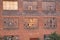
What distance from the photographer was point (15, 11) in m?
27.3

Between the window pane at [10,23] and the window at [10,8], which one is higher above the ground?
the window at [10,8]

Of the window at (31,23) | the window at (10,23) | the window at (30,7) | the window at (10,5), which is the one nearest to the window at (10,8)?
the window at (10,5)

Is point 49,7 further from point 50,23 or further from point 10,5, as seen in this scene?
point 10,5

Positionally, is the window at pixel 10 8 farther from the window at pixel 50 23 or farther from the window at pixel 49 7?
the window at pixel 50 23

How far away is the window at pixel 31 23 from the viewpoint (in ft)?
90.2

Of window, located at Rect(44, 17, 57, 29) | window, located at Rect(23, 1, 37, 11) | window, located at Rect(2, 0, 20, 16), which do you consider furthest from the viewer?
window, located at Rect(44, 17, 57, 29)

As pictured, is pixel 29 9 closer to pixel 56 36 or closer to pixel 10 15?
pixel 10 15

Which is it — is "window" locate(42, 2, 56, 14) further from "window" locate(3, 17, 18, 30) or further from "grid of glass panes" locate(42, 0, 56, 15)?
"window" locate(3, 17, 18, 30)

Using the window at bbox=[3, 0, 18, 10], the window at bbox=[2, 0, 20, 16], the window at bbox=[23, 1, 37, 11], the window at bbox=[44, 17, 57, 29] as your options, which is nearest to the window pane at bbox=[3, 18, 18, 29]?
the window at bbox=[2, 0, 20, 16]

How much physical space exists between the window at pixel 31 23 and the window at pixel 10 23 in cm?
140

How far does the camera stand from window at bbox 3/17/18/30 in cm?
2725

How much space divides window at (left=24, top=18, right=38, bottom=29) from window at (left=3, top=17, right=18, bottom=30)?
140cm

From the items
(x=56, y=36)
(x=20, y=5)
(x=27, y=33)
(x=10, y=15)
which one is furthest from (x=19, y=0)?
(x=56, y=36)

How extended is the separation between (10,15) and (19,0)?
247 cm
